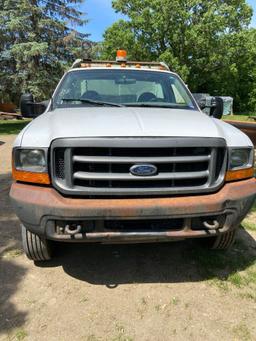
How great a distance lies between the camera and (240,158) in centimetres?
323

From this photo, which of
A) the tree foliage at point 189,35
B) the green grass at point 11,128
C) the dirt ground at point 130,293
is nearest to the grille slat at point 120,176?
the dirt ground at point 130,293

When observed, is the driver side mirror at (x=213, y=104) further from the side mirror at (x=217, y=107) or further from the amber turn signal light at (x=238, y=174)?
the amber turn signal light at (x=238, y=174)

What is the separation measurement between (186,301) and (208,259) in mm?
775

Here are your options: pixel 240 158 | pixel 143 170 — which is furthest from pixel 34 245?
pixel 240 158

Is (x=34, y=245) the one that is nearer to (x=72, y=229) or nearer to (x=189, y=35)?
(x=72, y=229)

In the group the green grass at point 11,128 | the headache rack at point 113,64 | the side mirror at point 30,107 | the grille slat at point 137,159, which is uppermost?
the headache rack at point 113,64

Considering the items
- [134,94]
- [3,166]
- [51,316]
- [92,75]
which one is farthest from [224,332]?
[3,166]

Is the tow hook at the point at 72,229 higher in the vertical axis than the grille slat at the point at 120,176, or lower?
lower

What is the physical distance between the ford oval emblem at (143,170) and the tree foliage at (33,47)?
1719cm

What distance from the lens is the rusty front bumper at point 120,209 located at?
9.34ft

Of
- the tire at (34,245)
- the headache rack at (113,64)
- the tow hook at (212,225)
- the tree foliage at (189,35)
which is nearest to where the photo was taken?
Answer: the tow hook at (212,225)

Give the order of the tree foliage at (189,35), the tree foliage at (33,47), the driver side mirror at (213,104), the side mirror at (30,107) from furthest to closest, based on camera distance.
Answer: the tree foliage at (189,35) < the tree foliage at (33,47) < the driver side mirror at (213,104) < the side mirror at (30,107)

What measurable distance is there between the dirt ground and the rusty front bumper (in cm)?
60

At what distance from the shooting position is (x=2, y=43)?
764 inches
